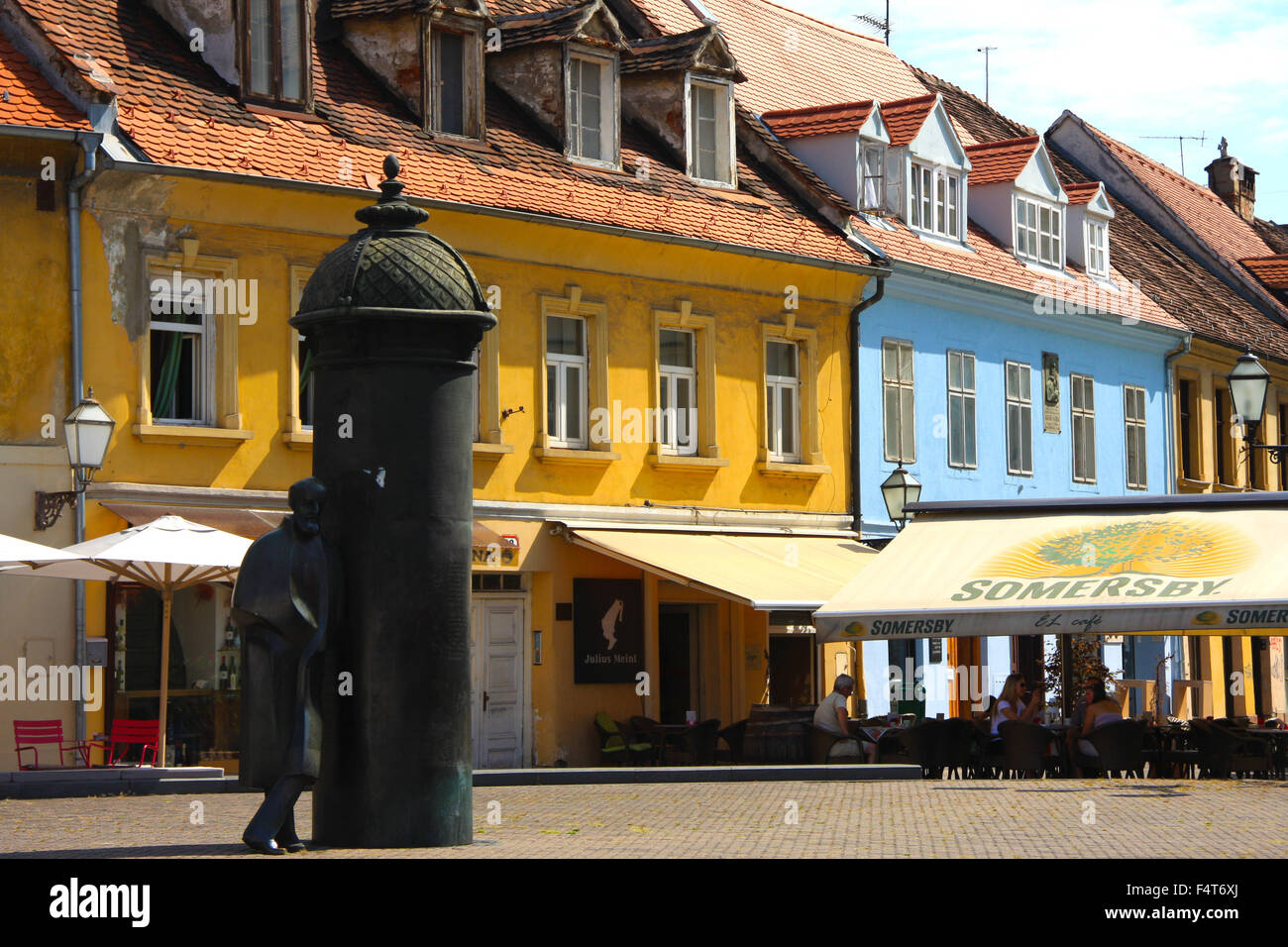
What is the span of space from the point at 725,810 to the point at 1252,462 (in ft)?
102

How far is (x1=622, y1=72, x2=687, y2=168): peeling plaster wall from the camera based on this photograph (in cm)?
2930

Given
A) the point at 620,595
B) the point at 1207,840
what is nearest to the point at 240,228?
the point at 620,595

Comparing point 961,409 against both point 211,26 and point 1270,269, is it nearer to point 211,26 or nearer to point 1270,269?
point 211,26

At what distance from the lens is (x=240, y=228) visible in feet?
76.7

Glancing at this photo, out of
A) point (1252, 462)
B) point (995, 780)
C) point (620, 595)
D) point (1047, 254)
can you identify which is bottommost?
point (995, 780)

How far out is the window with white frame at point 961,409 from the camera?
110ft

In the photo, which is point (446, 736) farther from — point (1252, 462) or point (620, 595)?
point (1252, 462)

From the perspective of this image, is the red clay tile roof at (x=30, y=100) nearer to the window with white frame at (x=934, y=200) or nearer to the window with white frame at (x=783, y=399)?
the window with white frame at (x=783, y=399)

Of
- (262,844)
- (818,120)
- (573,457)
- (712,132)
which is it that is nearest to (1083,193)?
(818,120)

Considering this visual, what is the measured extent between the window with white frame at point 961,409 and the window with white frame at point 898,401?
1135 millimetres

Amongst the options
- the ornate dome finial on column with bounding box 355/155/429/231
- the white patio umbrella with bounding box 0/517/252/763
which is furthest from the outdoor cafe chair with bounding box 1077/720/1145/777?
the ornate dome finial on column with bounding box 355/155/429/231

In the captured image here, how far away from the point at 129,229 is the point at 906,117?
14.3m

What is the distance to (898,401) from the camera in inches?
1267

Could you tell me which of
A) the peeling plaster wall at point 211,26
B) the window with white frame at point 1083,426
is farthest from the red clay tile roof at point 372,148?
the window with white frame at point 1083,426
